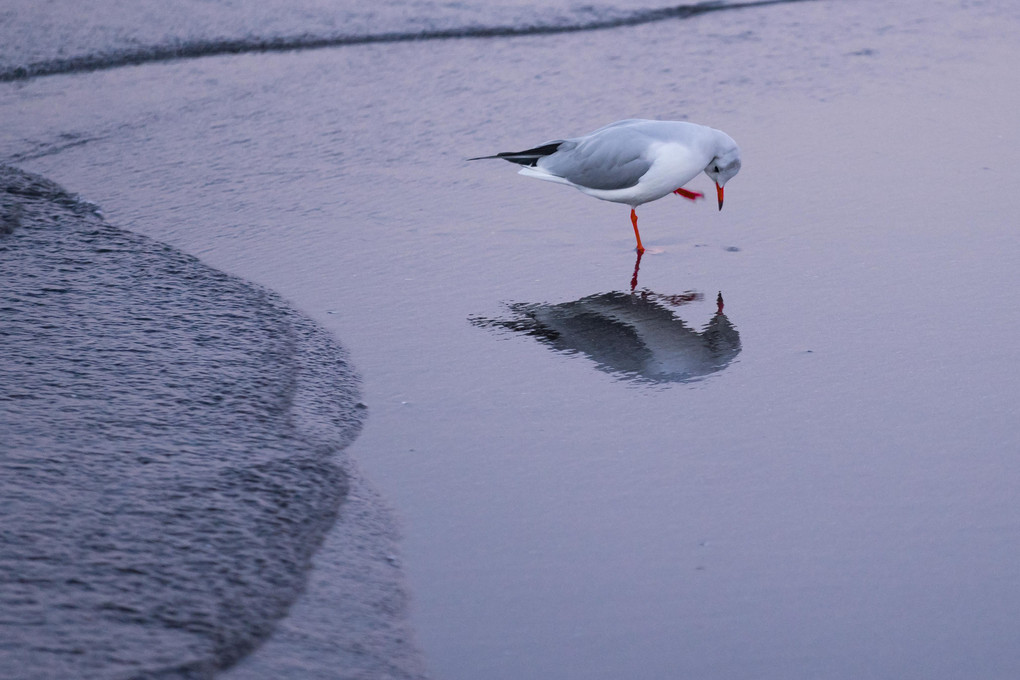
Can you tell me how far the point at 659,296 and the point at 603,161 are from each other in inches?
32.2

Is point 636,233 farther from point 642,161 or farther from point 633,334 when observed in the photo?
point 633,334

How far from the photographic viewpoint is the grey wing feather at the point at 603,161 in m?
5.04

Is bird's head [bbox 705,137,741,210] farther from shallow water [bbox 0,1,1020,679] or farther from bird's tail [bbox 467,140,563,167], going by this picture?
bird's tail [bbox 467,140,563,167]

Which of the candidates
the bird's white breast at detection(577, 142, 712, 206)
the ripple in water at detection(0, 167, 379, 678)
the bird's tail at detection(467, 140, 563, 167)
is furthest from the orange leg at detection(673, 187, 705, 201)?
the ripple in water at detection(0, 167, 379, 678)

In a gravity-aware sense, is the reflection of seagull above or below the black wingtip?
below

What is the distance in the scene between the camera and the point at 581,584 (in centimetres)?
283

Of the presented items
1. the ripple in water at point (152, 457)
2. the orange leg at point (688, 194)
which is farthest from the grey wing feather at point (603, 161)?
the ripple in water at point (152, 457)

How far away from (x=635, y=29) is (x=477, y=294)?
4436mm

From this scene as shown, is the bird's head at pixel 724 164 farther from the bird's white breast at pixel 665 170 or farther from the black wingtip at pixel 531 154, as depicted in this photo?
the black wingtip at pixel 531 154

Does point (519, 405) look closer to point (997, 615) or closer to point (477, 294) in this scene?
point (477, 294)

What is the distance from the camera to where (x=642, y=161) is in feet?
16.4

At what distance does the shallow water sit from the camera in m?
2.76

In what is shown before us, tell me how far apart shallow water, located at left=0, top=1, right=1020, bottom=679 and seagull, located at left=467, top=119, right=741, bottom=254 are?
0.20 m

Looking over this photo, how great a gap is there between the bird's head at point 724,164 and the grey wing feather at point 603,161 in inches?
12.4
